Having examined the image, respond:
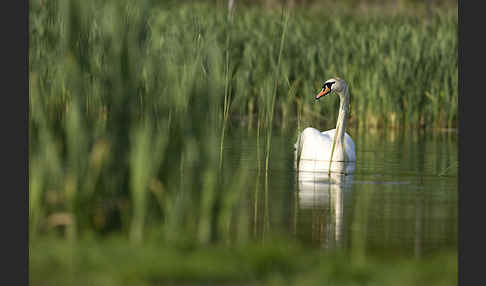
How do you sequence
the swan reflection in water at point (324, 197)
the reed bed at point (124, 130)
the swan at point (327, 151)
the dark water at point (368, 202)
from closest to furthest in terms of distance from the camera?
the reed bed at point (124, 130) < the dark water at point (368, 202) < the swan reflection in water at point (324, 197) < the swan at point (327, 151)

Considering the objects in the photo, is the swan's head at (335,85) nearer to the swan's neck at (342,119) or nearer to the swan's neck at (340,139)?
the swan's neck at (342,119)

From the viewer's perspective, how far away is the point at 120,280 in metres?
6.63

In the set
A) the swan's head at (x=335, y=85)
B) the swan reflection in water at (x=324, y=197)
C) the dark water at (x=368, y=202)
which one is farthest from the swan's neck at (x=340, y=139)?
the swan's head at (x=335, y=85)

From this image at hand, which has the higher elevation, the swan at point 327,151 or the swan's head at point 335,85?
the swan's head at point 335,85

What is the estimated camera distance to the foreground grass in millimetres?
6754

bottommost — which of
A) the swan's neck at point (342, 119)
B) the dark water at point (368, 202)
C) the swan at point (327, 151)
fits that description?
the dark water at point (368, 202)

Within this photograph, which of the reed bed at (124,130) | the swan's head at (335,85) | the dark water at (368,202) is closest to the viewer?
the reed bed at (124,130)

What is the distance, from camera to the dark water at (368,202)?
28.1ft

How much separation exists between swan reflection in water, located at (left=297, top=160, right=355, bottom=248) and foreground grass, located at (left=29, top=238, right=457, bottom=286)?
3.35 feet

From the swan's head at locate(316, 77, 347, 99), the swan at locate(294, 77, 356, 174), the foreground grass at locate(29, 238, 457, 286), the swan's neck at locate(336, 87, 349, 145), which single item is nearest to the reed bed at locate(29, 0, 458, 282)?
the foreground grass at locate(29, 238, 457, 286)

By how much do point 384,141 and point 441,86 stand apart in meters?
2.69

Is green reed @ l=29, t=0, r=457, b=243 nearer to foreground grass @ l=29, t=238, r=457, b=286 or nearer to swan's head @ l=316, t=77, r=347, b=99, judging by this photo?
foreground grass @ l=29, t=238, r=457, b=286

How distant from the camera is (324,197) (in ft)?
36.6

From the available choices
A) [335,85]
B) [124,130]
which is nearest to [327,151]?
[335,85]
